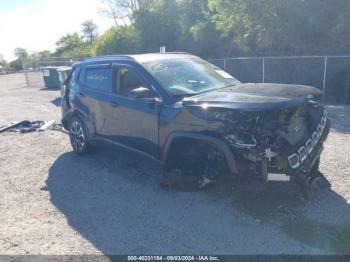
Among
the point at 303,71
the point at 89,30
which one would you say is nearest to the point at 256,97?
the point at 303,71

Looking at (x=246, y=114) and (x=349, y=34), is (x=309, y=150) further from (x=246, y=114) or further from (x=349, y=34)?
(x=349, y=34)

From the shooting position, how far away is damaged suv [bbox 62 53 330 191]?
388cm

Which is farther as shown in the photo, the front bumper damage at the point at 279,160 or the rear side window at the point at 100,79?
the rear side window at the point at 100,79

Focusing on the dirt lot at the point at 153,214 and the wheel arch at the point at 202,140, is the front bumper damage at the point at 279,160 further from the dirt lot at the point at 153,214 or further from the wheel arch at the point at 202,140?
the dirt lot at the point at 153,214

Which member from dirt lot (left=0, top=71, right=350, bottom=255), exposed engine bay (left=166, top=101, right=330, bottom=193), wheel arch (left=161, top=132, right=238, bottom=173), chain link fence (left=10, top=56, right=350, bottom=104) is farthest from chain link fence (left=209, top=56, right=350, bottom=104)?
wheel arch (left=161, top=132, right=238, bottom=173)

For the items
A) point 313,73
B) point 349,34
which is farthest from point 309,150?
point 349,34

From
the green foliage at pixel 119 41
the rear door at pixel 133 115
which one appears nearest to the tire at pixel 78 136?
the rear door at pixel 133 115

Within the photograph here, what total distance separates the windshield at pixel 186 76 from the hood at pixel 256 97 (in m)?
0.27

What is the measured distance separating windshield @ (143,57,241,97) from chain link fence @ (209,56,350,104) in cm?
686

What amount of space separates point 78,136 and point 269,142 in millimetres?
4101

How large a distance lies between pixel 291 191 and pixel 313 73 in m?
9.30

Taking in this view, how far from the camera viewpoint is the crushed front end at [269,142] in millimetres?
3830

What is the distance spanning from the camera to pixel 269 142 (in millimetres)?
3836

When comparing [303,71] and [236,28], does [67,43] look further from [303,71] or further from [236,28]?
[303,71]
